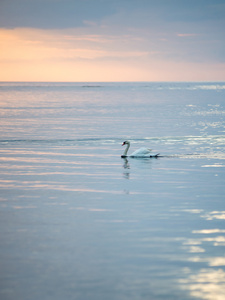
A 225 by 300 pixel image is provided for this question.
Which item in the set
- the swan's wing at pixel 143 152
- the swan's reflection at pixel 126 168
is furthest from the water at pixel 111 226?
the swan's wing at pixel 143 152

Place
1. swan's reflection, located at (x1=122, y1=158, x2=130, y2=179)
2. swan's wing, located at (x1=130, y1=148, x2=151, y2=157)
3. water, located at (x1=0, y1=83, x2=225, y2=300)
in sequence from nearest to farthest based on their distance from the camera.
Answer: water, located at (x1=0, y1=83, x2=225, y2=300) < swan's reflection, located at (x1=122, y1=158, x2=130, y2=179) < swan's wing, located at (x1=130, y1=148, x2=151, y2=157)

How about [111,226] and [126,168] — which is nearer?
[111,226]

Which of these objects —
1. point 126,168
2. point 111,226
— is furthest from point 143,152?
point 111,226

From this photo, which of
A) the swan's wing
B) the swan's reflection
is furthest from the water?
the swan's wing

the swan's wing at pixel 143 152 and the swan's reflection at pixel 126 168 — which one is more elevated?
the swan's wing at pixel 143 152

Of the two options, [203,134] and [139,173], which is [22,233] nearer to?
[139,173]

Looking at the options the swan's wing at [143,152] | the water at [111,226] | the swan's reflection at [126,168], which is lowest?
the water at [111,226]

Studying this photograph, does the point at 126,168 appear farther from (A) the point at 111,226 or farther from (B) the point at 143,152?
(A) the point at 111,226

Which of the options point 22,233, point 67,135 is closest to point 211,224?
point 22,233

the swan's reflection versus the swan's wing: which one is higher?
the swan's wing

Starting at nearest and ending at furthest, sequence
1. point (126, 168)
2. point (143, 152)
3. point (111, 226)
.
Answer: point (111, 226)
point (126, 168)
point (143, 152)

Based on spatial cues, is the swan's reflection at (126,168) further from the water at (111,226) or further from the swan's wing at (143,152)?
the swan's wing at (143,152)

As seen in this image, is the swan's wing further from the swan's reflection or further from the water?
the swan's reflection

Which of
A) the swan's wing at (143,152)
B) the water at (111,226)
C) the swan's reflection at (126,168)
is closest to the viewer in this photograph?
the water at (111,226)
